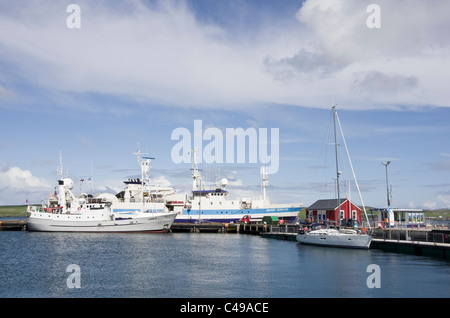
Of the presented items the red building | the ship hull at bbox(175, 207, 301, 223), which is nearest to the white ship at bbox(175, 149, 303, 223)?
the ship hull at bbox(175, 207, 301, 223)

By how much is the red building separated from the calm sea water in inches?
964

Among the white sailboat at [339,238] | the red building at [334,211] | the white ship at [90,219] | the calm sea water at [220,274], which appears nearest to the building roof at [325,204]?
the red building at [334,211]

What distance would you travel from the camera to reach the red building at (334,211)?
226 ft

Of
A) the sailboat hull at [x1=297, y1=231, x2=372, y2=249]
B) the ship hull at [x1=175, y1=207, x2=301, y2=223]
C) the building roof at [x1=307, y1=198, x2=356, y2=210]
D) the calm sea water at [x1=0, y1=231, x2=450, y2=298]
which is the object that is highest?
the building roof at [x1=307, y1=198, x2=356, y2=210]

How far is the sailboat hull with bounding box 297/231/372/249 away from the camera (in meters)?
43.8

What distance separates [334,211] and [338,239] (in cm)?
2388

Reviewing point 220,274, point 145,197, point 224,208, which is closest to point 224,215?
point 224,208

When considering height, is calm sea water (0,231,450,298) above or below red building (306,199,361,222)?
below

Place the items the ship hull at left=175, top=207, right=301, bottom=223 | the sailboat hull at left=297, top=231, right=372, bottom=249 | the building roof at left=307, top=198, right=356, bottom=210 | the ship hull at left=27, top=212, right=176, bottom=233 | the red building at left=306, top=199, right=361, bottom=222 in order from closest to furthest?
the sailboat hull at left=297, top=231, right=372, bottom=249 < the red building at left=306, top=199, right=361, bottom=222 < the building roof at left=307, top=198, right=356, bottom=210 < the ship hull at left=27, top=212, right=176, bottom=233 < the ship hull at left=175, top=207, right=301, bottom=223

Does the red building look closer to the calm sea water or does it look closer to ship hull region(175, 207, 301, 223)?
ship hull region(175, 207, 301, 223)

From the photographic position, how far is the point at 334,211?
68.8 m

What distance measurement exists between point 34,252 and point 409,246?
4133 cm

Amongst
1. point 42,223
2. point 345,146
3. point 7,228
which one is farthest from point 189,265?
point 7,228

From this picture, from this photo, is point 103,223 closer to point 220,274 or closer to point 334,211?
point 334,211
